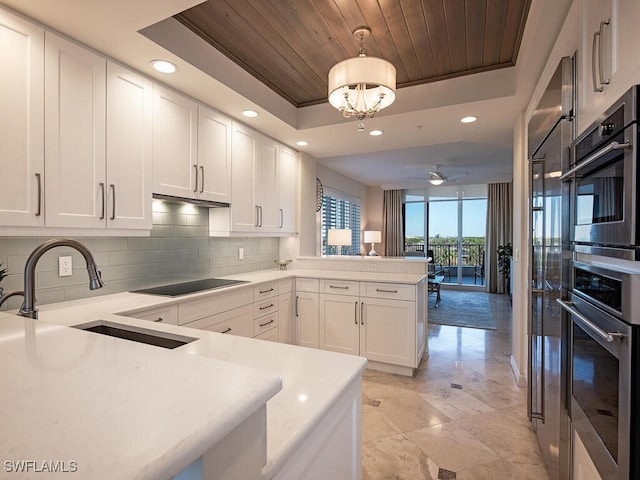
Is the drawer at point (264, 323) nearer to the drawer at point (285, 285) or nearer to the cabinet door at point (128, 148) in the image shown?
the drawer at point (285, 285)

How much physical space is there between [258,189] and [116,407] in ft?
10.1

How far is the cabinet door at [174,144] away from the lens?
7.75 ft

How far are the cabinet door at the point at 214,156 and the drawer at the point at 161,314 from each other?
98cm

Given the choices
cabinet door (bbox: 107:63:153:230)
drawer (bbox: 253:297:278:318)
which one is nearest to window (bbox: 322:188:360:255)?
drawer (bbox: 253:297:278:318)

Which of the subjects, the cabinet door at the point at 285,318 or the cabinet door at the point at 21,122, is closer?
the cabinet door at the point at 21,122

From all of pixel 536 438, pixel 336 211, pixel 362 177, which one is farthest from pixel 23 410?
pixel 362 177

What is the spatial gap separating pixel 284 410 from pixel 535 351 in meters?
1.84

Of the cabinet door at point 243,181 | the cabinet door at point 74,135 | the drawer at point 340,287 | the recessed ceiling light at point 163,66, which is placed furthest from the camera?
the drawer at point 340,287

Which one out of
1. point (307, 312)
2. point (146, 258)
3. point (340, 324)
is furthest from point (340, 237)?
point (146, 258)

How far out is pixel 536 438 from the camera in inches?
84.6

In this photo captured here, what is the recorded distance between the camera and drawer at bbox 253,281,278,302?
3014 millimetres

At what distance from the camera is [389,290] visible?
10.3 ft

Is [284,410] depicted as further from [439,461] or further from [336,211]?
[336,211]

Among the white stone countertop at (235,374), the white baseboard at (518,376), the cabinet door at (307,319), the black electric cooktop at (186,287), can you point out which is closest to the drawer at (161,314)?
the black electric cooktop at (186,287)
